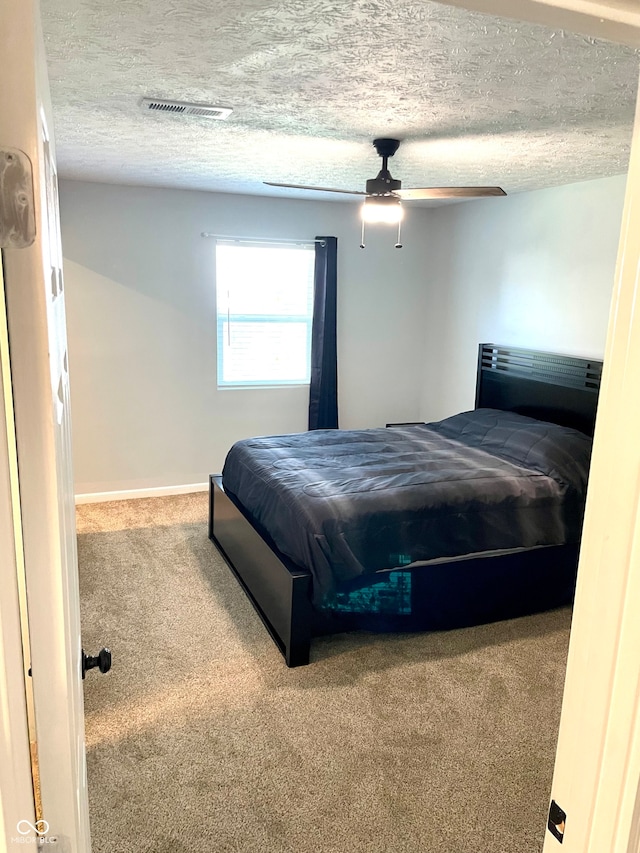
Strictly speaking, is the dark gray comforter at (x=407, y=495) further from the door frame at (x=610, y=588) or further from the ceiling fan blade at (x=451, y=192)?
the door frame at (x=610, y=588)

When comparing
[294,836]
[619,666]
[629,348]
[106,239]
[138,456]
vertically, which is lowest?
[294,836]

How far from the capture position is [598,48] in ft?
5.56

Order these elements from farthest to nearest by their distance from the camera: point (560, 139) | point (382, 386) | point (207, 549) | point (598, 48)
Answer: point (382, 386) → point (207, 549) → point (560, 139) → point (598, 48)

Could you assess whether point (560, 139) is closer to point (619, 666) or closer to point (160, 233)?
point (619, 666)

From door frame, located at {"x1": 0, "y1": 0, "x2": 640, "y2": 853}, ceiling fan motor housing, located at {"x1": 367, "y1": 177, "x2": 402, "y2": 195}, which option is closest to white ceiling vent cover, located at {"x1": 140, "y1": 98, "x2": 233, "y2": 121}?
ceiling fan motor housing, located at {"x1": 367, "y1": 177, "x2": 402, "y2": 195}

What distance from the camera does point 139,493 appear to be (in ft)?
16.1

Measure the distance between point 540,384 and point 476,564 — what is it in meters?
1.62

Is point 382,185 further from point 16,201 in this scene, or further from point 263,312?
point 16,201

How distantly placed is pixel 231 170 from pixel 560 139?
6.33 ft

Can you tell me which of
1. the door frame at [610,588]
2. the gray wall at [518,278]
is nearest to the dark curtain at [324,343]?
the gray wall at [518,278]

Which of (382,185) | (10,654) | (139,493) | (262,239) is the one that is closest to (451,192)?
(382,185)

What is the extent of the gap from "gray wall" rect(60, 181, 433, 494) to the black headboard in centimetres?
110

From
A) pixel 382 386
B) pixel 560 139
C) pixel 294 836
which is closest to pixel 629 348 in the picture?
pixel 294 836

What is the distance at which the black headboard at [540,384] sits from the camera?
378cm
